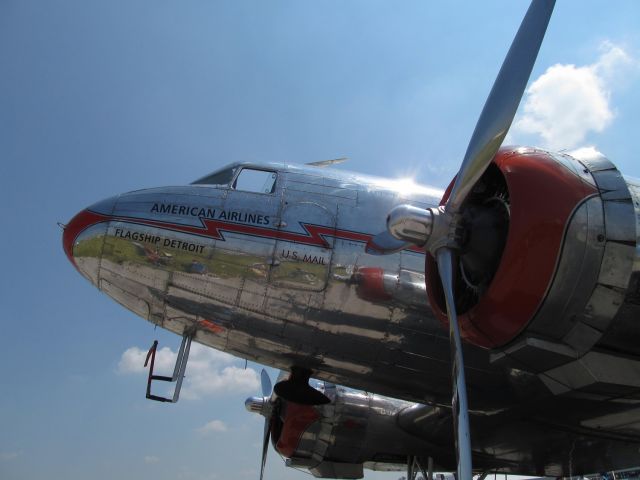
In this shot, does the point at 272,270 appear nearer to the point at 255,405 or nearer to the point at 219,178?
the point at 219,178

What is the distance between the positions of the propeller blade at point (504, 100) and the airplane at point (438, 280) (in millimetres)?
13

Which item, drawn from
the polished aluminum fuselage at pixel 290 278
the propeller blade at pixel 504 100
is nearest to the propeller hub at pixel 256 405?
the polished aluminum fuselage at pixel 290 278

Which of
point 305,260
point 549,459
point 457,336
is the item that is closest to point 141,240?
point 305,260

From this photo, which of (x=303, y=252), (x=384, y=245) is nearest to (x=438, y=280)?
(x=384, y=245)

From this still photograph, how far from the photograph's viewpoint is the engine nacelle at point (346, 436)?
392 inches

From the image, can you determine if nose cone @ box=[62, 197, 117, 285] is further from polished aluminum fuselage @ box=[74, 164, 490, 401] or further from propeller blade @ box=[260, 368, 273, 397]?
propeller blade @ box=[260, 368, 273, 397]

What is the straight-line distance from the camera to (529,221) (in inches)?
175

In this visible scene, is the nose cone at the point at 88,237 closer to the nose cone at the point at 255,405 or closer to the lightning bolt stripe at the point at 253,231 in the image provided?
the lightning bolt stripe at the point at 253,231

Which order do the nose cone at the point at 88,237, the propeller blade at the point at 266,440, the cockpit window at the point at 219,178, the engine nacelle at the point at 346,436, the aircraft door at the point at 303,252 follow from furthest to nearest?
the propeller blade at the point at 266,440
the engine nacelle at the point at 346,436
the cockpit window at the point at 219,178
the nose cone at the point at 88,237
the aircraft door at the point at 303,252

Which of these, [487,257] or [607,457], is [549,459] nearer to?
[607,457]

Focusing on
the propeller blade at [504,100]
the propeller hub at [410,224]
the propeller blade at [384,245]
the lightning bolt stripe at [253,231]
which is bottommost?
the propeller hub at [410,224]

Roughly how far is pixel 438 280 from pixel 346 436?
5.71 meters

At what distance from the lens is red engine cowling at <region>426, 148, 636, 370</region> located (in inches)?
167

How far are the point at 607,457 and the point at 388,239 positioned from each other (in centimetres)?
627
